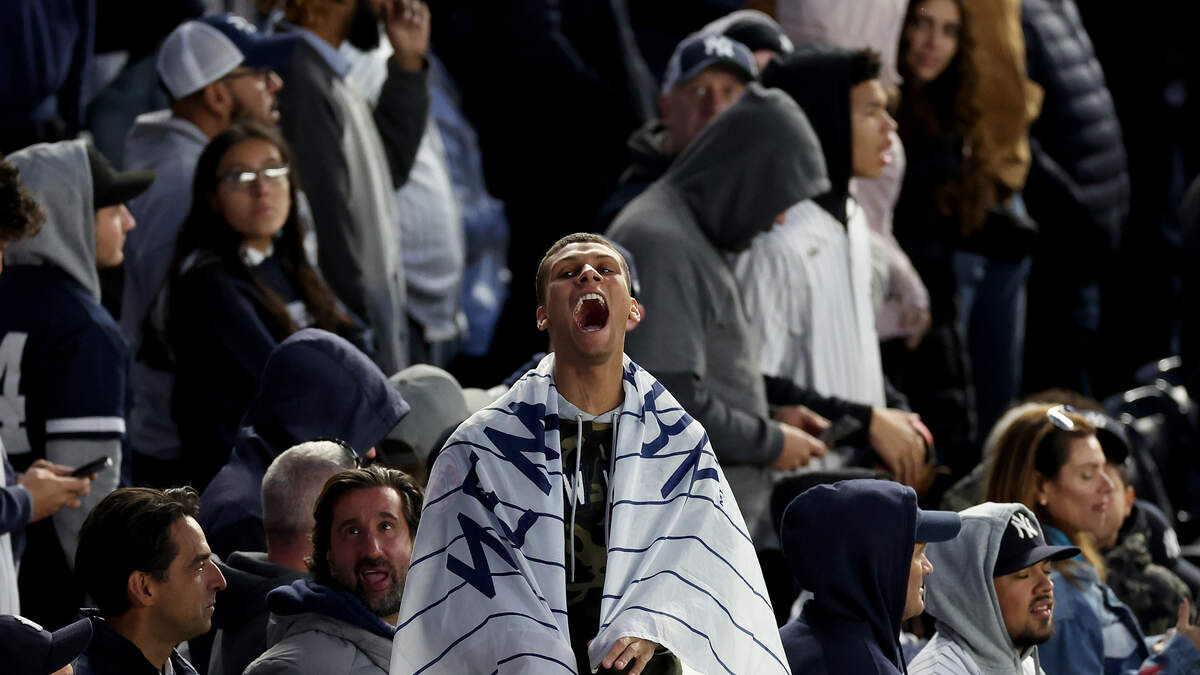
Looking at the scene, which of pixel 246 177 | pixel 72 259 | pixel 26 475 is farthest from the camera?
pixel 246 177

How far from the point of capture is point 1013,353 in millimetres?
9828

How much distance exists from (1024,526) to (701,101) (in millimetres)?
2547

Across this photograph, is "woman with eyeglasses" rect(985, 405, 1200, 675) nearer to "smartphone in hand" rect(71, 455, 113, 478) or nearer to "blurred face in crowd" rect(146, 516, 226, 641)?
"blurred face in crowd" rect(146, 516, 226, 641)

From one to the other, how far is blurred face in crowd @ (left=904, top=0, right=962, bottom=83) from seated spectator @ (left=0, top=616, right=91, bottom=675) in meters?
5.51

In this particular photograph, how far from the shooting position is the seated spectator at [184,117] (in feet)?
24.1

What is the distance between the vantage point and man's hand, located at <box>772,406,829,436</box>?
7188mm

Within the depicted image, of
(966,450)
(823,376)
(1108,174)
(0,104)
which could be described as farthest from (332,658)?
(1108,174)

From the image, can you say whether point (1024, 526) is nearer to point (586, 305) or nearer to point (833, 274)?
point (586, 305)

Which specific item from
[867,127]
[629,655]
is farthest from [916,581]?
[867,127]

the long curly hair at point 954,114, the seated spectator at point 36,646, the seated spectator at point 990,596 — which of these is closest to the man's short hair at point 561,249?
the seated spectator at point 36,646

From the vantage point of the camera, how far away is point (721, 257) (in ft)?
23.5

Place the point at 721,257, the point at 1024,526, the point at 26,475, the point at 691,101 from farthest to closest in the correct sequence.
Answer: the point at 691,101, the point at 721,257, the point at 26,475, the point at 1024,526

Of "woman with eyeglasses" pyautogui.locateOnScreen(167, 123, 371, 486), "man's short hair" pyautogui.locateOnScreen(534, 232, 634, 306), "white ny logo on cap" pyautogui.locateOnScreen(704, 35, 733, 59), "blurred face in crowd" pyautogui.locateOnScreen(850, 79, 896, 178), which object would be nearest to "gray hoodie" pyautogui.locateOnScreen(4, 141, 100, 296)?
"woman with eyeglasses" pyautogui.locateOnScreen(167, 123, 371, 486)

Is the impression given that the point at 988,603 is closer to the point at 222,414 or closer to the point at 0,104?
the point at 222,414
